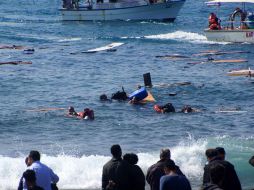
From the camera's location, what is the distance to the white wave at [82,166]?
21.4m

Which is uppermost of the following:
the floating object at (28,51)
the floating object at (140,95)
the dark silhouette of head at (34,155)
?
the dark silhouette of head at (34,155)

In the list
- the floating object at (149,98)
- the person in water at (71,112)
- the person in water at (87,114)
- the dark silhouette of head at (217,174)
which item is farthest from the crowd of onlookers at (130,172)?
the floating object at (149,98)

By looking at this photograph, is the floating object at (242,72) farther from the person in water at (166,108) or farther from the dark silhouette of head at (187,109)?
the person in water at (166,108)

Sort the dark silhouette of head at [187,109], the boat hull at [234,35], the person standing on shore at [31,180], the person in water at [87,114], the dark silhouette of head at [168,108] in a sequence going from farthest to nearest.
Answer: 1. the boat hull at [234,35]
2. the dark silhouette of head at [187,109]
3. the dark silhouette of head at [168,108]
4. the person in water at [87,114]
5. the person standing on shore at [31,180]

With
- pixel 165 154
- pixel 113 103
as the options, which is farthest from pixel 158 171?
pixel 113 103

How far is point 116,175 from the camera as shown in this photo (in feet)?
43.9

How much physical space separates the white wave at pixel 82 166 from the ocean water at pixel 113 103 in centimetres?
3

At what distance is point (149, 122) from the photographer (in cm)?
3033

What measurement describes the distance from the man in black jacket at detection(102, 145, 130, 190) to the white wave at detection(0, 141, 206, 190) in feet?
25.0

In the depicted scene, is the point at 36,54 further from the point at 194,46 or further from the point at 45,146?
the point at 45,146

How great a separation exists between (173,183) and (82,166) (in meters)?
10.6

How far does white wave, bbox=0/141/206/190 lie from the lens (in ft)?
70.3

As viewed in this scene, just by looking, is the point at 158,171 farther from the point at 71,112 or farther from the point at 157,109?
the point at 157,109

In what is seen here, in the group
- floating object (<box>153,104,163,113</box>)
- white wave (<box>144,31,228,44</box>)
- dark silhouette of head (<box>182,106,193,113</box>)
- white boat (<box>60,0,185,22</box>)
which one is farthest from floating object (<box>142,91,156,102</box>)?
white boat (<box>60,0,185,22</box>)
